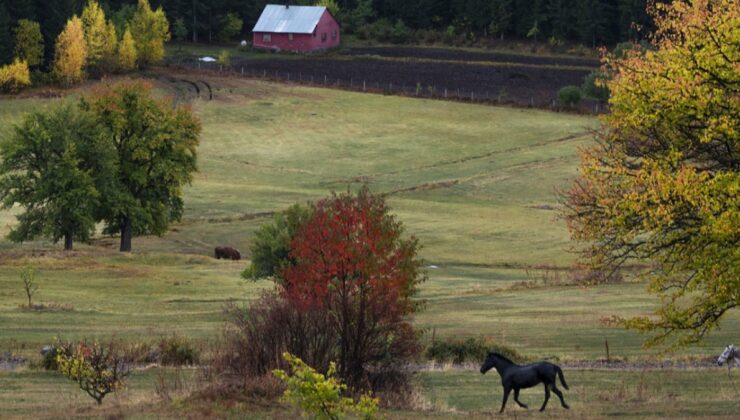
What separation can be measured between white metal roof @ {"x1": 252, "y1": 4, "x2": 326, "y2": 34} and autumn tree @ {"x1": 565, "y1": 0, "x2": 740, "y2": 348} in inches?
5481

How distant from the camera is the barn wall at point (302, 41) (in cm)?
16900

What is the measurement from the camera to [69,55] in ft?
434

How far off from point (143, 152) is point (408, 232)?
16.6 metres

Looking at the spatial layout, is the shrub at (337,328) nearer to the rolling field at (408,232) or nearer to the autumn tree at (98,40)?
the rolling field at (408,232)

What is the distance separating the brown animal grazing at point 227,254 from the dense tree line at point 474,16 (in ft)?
285

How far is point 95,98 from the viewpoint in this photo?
78.8m

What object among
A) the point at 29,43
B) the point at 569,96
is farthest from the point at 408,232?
the point at 29,43

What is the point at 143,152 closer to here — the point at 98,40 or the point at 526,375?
the point at 526,375

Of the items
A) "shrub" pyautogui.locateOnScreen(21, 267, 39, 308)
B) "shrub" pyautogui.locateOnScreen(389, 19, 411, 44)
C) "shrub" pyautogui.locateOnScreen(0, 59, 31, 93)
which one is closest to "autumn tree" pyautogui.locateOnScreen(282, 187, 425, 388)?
"shrub" pyautogui.locateOnScreen(21, 267, 39, 308)

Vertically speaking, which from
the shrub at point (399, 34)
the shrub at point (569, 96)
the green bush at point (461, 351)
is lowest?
the shrub at point (569, 96)

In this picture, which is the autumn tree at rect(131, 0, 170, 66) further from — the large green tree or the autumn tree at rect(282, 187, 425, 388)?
the autumn tree at rect(282, 187, 425, 388)

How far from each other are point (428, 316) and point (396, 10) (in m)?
146

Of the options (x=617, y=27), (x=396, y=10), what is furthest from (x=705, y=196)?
(x=396, y=10)

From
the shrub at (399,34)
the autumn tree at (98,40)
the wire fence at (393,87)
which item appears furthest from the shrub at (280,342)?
the shrub at (399,34)
